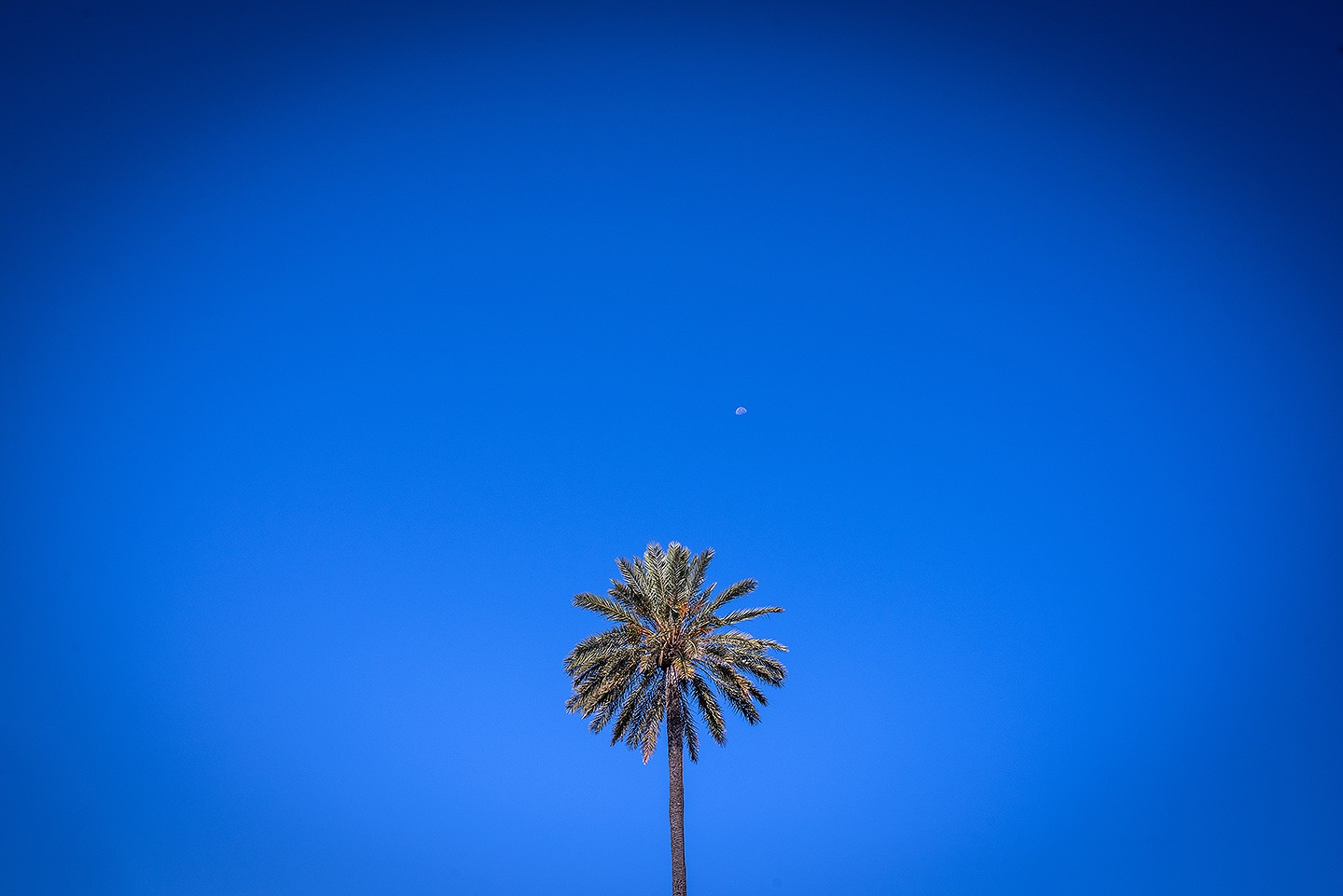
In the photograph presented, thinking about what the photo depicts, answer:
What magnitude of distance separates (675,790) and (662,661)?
160 inches

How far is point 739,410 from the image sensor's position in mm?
46750

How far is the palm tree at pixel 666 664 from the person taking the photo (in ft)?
90.2

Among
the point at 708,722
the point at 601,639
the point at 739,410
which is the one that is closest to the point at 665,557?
the point at 601,639

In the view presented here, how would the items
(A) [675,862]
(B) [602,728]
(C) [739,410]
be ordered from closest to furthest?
(A) [675,862], (B) [602,728], (C) [739,410]

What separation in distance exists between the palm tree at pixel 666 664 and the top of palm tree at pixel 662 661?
0.10 ft

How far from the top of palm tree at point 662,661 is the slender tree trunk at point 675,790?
0.23 feet

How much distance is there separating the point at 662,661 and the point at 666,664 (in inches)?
7.1

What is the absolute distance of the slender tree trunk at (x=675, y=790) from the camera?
2608 centimetres

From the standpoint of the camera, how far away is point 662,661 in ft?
92.0

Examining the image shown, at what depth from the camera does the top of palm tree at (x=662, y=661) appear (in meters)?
27.6

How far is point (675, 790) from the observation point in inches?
1054

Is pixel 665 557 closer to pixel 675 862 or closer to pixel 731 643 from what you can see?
pixel 731 643

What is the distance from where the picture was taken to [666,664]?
28.1 meters

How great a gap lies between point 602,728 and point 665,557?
616 centimetres
